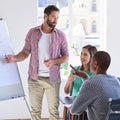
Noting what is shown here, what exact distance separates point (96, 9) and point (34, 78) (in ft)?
7.14

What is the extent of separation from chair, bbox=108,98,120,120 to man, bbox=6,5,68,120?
1.20 meters

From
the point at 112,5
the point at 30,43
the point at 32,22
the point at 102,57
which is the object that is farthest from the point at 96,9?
the point at 102,57

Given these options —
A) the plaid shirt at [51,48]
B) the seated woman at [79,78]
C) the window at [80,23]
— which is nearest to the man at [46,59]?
the plaid shirt at [51,48]

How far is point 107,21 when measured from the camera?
183 inches

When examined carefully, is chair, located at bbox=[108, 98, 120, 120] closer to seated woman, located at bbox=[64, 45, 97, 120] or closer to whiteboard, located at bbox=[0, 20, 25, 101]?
seated woman, located at bbox=[64, 45, 97, 120]

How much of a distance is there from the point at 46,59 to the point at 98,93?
1.24 m

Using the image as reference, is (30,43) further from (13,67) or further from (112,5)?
(112,5)

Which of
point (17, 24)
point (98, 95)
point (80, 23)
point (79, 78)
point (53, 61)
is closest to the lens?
point (98, 95)

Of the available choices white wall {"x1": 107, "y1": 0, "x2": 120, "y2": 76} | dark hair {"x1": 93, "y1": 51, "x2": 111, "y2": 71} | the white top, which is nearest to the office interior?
white wall {"x1": 107, "y1": 0, "x2": 120, "y2": 76}

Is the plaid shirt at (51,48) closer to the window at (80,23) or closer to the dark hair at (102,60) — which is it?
the dark hair at (102,60)

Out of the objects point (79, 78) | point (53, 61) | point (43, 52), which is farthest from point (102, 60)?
point (43, 52)

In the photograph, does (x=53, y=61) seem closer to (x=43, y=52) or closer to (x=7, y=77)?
(x=43, y=52)

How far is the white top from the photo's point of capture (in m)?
3.26

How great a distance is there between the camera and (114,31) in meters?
4.65
